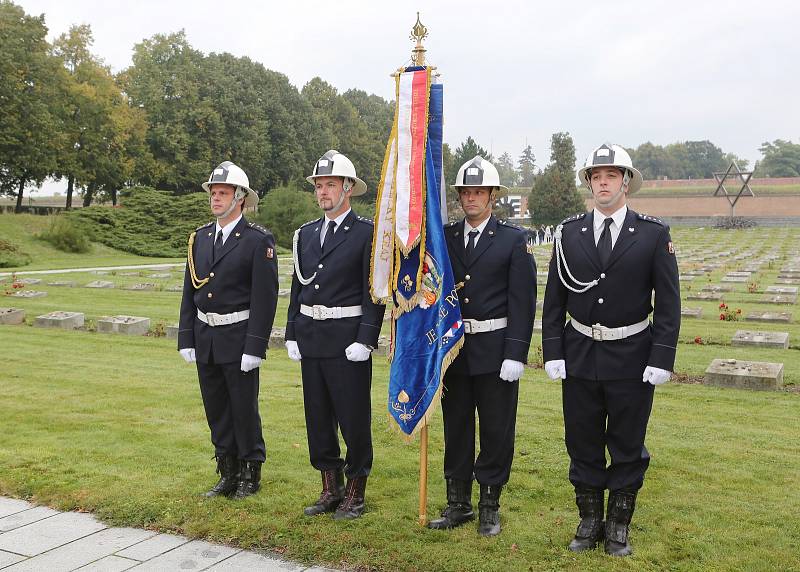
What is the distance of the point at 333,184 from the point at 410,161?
0.51 metres

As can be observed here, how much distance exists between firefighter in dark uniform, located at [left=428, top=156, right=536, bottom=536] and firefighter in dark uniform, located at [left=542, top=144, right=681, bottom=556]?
0.24 meters

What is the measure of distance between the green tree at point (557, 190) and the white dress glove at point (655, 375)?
49.9 meters

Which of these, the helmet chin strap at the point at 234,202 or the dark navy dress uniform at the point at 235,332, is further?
the helmet chin strap at the point at 234,202

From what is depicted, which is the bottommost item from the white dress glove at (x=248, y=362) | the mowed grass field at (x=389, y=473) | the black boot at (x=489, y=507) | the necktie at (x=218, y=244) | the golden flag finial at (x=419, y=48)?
the mowed grass field at (x=389, y=473)

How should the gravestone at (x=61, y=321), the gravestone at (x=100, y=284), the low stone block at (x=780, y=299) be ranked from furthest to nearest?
the gravestone at (x=100, y=284) → the low stone block at (x=780, y=299) → the gravestone at (x=61, y=321)

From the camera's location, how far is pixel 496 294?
4527 millimetres

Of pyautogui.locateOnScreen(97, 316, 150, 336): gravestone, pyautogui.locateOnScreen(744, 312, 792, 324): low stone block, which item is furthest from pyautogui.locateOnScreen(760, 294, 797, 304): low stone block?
pyautogui.locateOnScreen(97, 316, 150, 336): gravestone

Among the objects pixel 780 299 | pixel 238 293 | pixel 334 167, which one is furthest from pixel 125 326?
pixel 780 299

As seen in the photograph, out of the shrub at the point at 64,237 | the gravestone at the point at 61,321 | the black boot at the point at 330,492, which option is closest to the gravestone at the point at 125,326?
the gravestone at the point at 61,321

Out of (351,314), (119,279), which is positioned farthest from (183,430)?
(119,279)

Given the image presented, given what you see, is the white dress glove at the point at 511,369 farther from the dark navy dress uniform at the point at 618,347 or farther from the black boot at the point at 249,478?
the black boot at the point at 249,478

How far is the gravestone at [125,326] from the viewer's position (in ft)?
39.5

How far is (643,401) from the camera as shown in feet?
13.7

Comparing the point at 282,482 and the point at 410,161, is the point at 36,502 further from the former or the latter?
the point at 410,161
